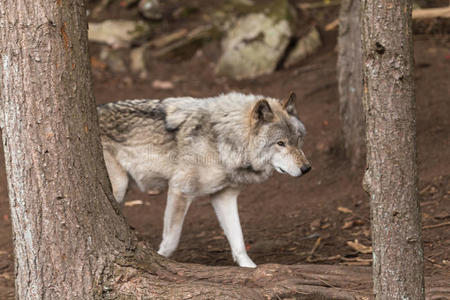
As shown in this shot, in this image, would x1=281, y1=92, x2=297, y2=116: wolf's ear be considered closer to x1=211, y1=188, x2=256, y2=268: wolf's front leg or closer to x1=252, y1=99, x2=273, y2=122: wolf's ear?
x1=252, y1=99, x2=273, y2=122: wolf's ear

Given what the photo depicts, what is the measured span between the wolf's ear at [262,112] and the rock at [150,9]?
28.2 feet

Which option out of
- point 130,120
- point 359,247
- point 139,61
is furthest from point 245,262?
point 139,61

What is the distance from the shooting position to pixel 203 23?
13.2m

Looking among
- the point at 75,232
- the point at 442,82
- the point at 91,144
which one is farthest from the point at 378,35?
the point at 442,82

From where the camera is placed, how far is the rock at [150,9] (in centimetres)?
1347

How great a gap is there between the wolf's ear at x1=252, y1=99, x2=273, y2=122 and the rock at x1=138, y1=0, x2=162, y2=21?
28.2ft

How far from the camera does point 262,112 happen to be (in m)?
5.47

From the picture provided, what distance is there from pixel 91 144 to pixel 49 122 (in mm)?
331

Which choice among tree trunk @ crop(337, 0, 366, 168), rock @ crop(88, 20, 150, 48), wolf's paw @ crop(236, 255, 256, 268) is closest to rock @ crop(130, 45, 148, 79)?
rock @ crop(88, 20, 150, 48)

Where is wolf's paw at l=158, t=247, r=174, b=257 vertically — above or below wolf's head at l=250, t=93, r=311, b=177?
below

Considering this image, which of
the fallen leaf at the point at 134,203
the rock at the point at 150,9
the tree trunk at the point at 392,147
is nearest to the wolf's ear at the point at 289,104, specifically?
the tree trunk at the point at 392,147

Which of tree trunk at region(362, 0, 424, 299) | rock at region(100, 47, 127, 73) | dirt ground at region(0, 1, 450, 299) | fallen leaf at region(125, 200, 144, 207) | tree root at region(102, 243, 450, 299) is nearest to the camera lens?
tree trunk at region(362, 0, 424, 299)

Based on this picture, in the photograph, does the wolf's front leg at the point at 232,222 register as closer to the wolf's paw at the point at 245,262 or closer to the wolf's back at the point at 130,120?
the wolf's paw at the point at 245,262

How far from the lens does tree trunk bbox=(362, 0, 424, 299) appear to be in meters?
2.97
